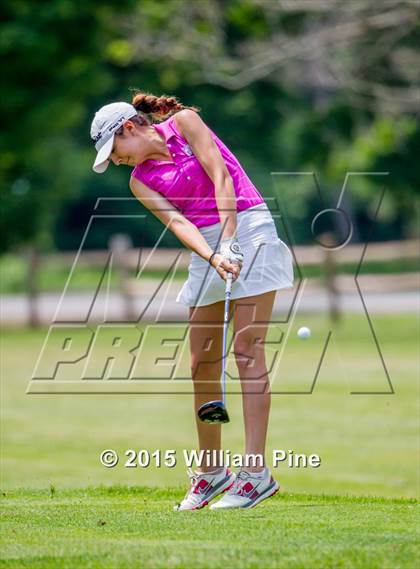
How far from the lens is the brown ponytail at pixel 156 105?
6.29 meters

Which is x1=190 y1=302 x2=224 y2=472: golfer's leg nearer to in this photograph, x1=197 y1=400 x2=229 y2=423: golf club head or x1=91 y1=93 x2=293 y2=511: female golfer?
x1=91 y1=93 x2=293 y2=511: female golfer

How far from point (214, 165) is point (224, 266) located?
0.50 metres

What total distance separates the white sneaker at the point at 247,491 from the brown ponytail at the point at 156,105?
1785 mm

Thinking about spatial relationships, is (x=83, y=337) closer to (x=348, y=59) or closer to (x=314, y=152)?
(x=314, y=152)

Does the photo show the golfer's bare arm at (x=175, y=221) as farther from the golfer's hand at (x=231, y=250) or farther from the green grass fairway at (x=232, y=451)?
the green grass fairway at (x=232, y=451)

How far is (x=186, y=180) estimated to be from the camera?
616 cm

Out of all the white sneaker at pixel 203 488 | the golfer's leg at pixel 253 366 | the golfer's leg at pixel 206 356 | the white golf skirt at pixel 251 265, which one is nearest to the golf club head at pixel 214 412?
the golfer's leg at pixel 253 366

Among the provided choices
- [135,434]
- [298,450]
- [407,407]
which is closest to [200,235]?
[298,450]

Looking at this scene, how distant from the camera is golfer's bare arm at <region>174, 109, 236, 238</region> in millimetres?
6000

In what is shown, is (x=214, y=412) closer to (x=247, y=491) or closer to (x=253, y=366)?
(x=253, y=366)

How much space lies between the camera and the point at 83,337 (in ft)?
74.3

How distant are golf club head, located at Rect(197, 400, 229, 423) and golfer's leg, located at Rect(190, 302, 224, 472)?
0.79 ft

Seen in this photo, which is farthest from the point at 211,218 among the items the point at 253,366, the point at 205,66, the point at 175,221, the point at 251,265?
the point at 205,66

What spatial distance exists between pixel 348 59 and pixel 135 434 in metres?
20.5
